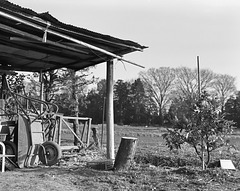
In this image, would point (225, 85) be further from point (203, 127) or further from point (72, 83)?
point (203, 127)

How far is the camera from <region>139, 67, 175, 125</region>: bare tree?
170 feet

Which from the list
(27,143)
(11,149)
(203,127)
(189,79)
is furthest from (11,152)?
(189,79)

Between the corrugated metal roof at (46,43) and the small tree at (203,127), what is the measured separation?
2265 mm

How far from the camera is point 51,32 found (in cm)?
654

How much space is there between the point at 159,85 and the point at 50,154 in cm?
4665

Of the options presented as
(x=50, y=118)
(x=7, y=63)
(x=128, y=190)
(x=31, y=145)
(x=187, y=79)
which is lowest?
(x=128, y=190)

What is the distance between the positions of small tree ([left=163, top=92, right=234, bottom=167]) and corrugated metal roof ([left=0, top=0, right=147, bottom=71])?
2265mm

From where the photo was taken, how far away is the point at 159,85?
53.1m

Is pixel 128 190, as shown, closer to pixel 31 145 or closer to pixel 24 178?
pixel 24 178

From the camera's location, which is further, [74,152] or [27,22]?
[74,152]

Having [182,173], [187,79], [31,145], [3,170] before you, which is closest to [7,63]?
[31,145]

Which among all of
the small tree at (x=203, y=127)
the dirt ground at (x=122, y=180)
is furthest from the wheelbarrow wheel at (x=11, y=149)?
the small tree at (x=203, y=127)

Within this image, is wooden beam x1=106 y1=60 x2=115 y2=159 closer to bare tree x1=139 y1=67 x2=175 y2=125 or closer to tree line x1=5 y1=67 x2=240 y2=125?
tree line x1=5 y1=67 x2=240 y2=125

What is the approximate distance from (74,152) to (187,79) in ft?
136
